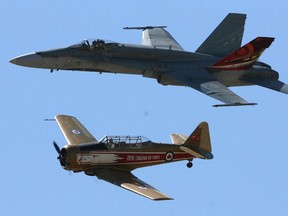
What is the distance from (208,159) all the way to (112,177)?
5.24m

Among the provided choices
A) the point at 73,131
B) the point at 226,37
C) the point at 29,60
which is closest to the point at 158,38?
the point at 226,37

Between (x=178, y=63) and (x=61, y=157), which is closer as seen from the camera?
(x=61, y=157)

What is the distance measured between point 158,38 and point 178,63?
232 inches

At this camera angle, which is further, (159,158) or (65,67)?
(65,67)

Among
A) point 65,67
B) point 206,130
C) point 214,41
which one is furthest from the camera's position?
point 214,41

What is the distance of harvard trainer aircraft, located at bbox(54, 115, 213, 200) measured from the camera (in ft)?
182

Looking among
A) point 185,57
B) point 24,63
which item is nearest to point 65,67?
point 24,63

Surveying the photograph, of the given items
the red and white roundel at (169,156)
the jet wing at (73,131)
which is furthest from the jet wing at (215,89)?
the jet wing at (73,131)

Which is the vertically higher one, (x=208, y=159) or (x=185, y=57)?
(x=185, y=57)

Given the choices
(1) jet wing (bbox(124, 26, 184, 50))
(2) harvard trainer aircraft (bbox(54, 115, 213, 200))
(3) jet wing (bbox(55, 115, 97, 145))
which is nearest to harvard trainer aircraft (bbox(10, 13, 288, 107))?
(1) jet wing (bbox(124, 26, 184, 50))

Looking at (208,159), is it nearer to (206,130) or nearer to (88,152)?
(206,130)

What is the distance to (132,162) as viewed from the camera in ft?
187

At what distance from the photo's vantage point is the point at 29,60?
62.4 m

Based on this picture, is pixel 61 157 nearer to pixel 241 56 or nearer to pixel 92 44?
pixel 92 44
